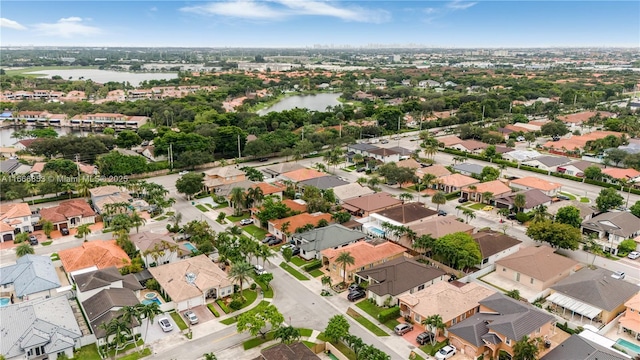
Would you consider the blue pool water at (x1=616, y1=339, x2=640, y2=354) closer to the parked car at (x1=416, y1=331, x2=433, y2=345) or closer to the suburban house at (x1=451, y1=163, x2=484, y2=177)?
the parked car at (x1=416, y1=331, x2=433, y2=345)

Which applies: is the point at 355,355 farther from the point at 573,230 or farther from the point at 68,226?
the point at 68,226

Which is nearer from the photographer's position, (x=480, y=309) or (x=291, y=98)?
(x=480, y=309)

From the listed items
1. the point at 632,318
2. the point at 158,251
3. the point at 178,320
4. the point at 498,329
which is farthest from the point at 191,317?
the point at 632,318

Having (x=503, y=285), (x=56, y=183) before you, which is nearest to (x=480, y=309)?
(x=503, y=285)

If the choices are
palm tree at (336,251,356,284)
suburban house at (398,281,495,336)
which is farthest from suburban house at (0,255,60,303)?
suburban house at (398,281,495,336)

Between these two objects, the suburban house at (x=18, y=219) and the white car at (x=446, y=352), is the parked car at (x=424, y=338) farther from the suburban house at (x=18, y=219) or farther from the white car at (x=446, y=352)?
the suburban house at (x=18, y=219)

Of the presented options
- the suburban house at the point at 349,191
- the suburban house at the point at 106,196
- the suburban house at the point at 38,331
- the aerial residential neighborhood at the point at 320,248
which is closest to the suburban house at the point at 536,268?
the aerial residential neighborhood at the point at 320,248
